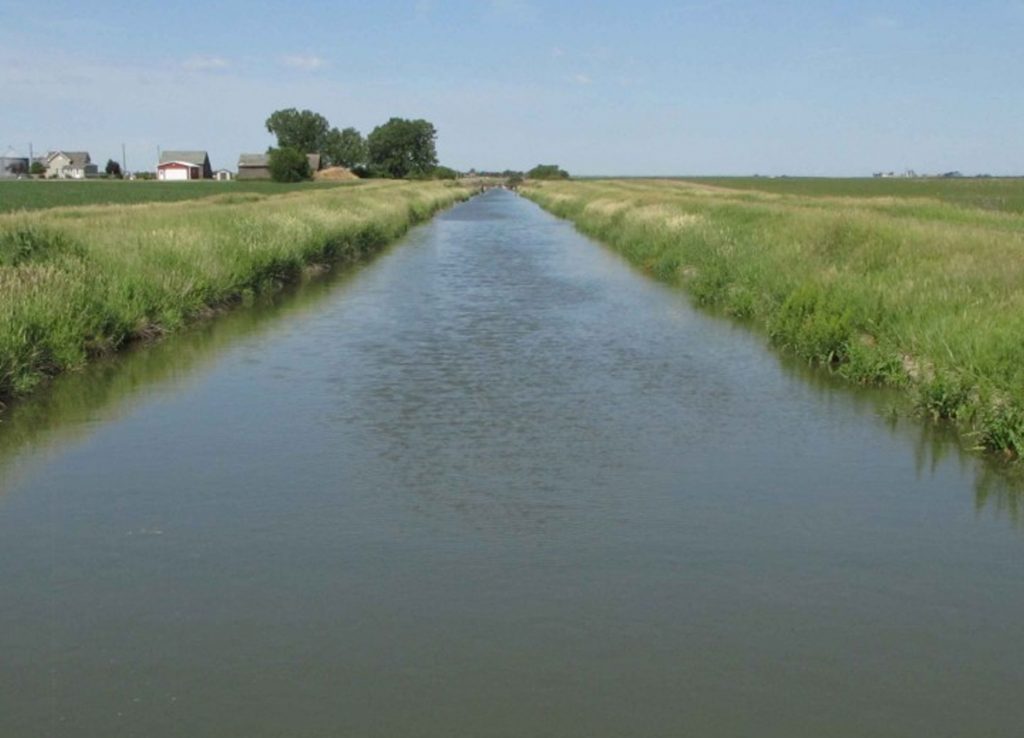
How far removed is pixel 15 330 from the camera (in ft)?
38.3

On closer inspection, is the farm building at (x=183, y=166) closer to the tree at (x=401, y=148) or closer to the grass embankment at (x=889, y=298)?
the tree at (x=401, y=148)

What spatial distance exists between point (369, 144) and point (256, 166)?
19120mm

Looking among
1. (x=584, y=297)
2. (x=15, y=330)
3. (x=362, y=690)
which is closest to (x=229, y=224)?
(x=584, y=297)

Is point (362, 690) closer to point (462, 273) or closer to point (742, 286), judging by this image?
point (742, 286)

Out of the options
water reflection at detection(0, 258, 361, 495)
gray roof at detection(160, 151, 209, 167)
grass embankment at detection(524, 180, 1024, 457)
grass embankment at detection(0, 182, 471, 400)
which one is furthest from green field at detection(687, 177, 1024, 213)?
gray roof at detection(160, 151, 209, 167)

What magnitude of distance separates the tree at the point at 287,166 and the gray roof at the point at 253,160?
26.4m

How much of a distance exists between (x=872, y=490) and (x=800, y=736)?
4212 millimetres

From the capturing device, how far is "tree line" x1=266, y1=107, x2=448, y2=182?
150 m

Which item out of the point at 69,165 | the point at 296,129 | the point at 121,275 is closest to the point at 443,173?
the point at 296,129

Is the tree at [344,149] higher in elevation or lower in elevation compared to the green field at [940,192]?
higher

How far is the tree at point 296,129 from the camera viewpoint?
150500 mm

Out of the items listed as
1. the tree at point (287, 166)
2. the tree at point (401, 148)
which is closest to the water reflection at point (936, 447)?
the tree at point (287, 166)

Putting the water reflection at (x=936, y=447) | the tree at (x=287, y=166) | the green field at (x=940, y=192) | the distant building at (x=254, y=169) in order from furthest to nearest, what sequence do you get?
1. the distant building at (x=254, y=169)
2. the tree at (x=287, y=166)
3. the green field at (x=940, y=192)
4. the water reflection at (x=936, y=447)

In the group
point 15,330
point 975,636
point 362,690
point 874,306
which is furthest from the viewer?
point 874,306
